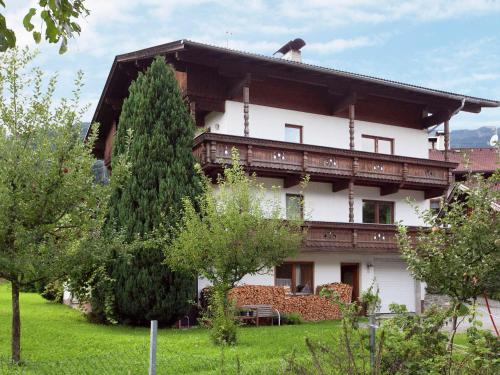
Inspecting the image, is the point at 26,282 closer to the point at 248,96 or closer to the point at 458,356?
the point at 458,356

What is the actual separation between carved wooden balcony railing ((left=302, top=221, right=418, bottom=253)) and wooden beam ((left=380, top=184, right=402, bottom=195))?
6.02 ft

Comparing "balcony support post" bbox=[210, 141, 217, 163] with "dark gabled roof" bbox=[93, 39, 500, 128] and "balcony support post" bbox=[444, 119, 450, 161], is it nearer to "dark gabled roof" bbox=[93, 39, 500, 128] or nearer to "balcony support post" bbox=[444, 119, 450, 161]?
"dark gabled roof" bbox=[93, 39, 500, 128]

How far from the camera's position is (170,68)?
19750 mm

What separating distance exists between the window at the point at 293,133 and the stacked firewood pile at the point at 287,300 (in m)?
5.62

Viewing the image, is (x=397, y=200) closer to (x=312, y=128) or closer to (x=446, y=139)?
(x=446, y=139)

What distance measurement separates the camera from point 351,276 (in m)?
24.4

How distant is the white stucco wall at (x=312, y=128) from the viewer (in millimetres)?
21969

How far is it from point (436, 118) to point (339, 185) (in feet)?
19.9

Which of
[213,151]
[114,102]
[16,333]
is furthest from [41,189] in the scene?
[114,102]

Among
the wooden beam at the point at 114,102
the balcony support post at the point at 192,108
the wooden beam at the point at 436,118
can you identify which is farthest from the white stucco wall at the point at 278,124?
the wooden beam at the point at 114,102

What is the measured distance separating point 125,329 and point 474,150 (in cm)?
3591

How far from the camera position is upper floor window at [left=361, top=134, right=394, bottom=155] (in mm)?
25166

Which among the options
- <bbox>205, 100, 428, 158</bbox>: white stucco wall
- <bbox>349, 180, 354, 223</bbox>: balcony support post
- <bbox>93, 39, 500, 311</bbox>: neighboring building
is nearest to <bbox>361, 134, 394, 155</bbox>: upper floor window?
<bbox>93, 39, 500, 311</bbox>: neighboring building

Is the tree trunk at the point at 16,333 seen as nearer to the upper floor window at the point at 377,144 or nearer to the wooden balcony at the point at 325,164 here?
the wooden balcony at the point at 325,164
